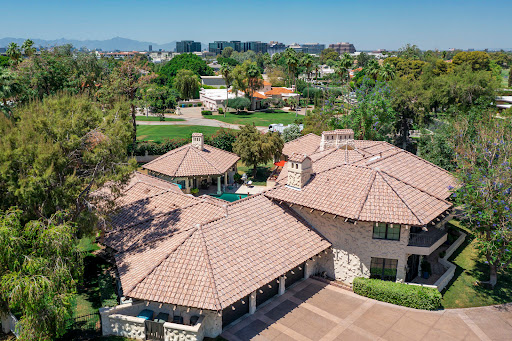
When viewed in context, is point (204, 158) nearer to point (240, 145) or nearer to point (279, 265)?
point (240, 145)

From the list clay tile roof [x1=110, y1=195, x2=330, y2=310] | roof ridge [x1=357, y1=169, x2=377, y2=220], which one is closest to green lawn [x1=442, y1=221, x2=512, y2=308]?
roof ridge [x1=357, y1=169, x2=377, y2=220]

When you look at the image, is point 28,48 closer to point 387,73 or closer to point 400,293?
point 387,73

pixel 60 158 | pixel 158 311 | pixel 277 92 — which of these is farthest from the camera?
pixel 277 92

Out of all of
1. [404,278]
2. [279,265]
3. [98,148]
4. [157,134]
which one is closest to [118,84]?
[157,134]

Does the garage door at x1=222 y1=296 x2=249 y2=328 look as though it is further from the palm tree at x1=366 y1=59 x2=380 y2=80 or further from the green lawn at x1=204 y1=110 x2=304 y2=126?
the green lawn at x1=204 y1=110 x2=304 y2=126

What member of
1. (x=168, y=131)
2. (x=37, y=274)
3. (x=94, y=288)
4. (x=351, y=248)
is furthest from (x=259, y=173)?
(x=37, y=274)

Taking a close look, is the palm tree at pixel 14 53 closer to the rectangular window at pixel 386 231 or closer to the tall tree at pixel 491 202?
the rectangular window at pixel 386 231
